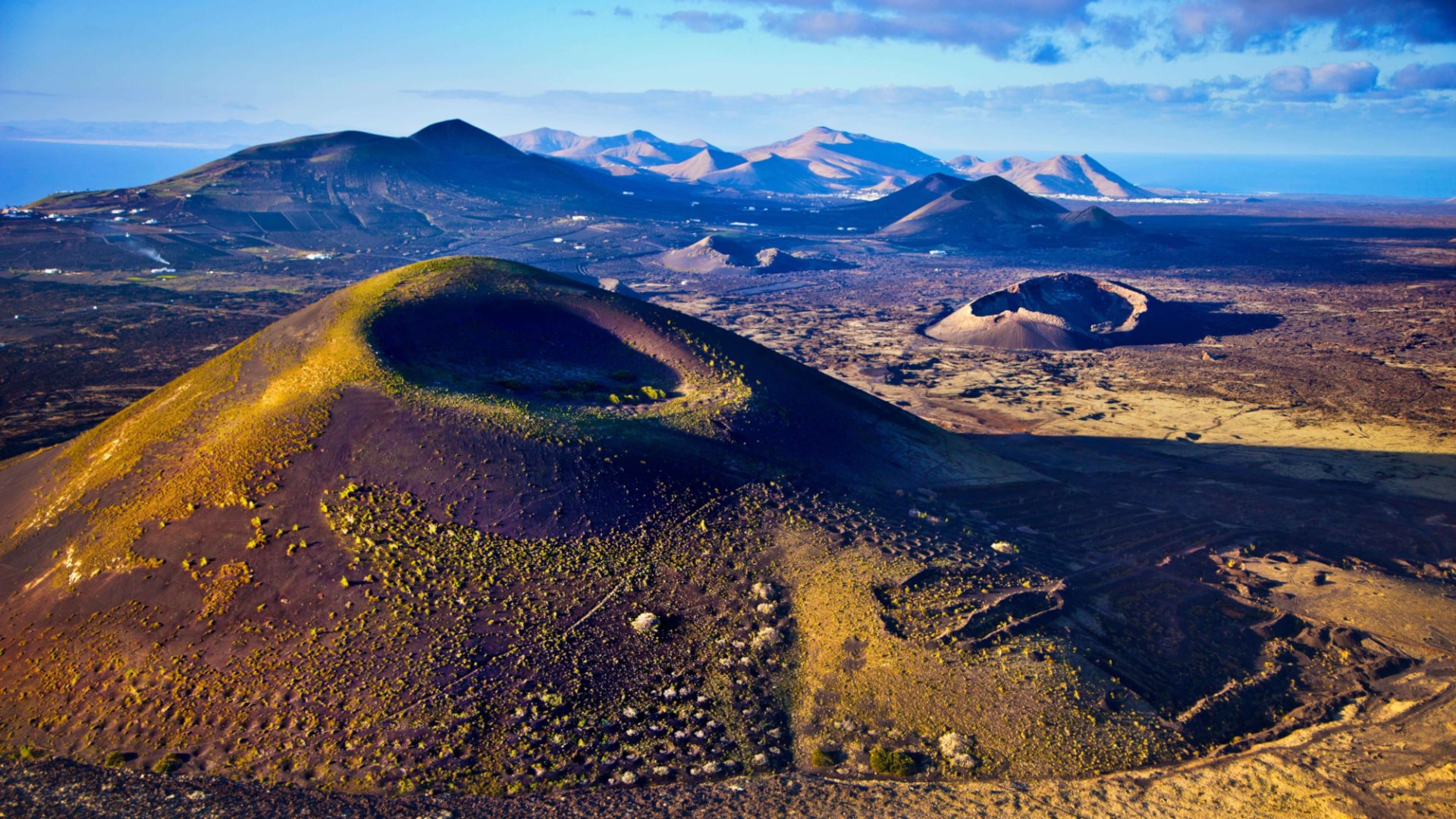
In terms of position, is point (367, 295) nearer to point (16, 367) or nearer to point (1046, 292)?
point (16, 367)

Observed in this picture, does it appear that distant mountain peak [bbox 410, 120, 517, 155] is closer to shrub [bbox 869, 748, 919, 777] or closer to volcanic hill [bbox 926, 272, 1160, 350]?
volcanic hill [bbox 926, 272, 1160, 350]

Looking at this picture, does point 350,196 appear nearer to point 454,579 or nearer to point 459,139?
point 459,139

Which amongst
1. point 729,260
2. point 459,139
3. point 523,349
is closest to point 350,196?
point 459,139

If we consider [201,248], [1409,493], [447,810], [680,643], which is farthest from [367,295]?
[201,248]

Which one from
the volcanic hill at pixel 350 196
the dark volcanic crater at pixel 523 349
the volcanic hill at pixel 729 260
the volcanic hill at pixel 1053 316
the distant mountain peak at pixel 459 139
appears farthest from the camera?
the distant mountain peak at pixel 459 139

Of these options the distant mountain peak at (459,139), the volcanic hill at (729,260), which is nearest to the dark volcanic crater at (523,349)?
the volcanic hill at (729,260)

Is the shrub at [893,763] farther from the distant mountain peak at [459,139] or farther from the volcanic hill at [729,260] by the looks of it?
the distant mountain peak at [459,139]
